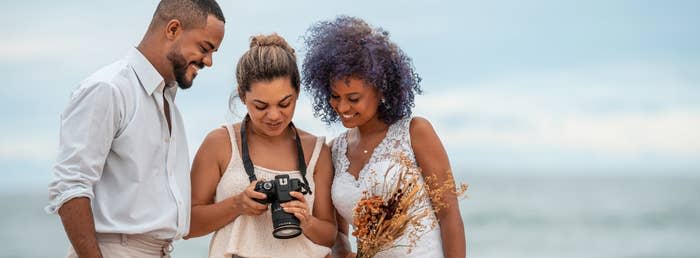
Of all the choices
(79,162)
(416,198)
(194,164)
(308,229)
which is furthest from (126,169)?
(416,198)

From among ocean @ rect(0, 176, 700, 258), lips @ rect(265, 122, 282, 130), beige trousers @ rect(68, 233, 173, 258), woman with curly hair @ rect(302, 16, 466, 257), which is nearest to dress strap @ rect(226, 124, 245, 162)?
lips @ rect(265, 122, 282, 130)

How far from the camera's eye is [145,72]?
11.7ft

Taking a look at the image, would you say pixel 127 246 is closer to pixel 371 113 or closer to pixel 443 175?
pixel 371 113

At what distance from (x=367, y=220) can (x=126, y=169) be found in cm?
110

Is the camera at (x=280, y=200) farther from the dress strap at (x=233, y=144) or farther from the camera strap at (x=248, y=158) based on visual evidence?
the dress strap at (x=233, y=144)

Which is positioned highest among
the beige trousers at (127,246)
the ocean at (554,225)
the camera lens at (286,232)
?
the ocean at (554,225)

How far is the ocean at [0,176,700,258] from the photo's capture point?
1895cm

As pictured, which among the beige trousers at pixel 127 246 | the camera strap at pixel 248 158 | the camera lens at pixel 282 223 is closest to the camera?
the beige trousers at pixel 127 246

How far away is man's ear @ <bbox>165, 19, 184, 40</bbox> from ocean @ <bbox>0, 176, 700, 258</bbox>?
13483mm

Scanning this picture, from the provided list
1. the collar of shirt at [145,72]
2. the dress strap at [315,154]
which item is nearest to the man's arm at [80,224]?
the collar of shirt at [145,72]

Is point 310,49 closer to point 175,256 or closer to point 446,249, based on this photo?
point 446,249

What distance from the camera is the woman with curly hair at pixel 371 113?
4.25m

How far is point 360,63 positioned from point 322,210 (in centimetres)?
74

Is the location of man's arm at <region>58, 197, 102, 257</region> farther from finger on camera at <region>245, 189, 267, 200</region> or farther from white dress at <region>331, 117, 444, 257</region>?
white dress at <region>331, 117, 444, 257</region>
